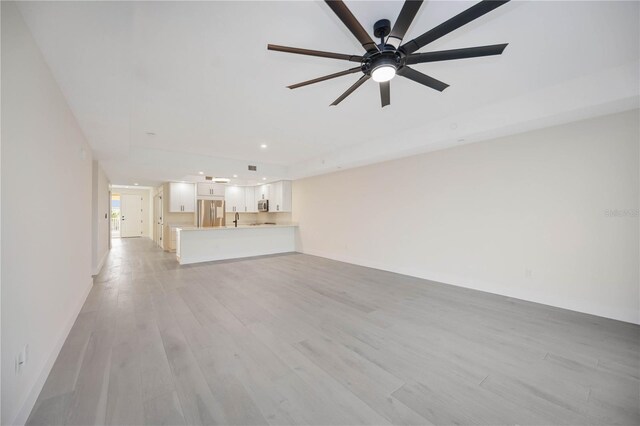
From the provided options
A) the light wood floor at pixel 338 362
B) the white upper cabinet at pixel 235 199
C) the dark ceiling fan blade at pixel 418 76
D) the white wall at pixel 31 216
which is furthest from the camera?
the white upper cabinet at pixel 235 199

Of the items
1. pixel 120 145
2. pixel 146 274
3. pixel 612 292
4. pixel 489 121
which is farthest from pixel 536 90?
pixel 146 274

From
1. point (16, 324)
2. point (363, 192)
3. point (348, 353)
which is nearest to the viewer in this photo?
point (16, 324)

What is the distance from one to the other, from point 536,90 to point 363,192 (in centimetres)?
362

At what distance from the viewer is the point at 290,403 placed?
1.65 m

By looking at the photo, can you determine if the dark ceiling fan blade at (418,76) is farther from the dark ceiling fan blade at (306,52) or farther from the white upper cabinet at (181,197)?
the white upper cabinet at (181,197)

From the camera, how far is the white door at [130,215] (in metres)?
12.1

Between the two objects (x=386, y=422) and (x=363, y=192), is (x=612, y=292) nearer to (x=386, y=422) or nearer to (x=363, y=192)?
(x=386, y=422)

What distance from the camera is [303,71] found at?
2.56 metres

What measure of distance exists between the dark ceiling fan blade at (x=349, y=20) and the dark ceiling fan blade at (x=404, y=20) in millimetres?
158

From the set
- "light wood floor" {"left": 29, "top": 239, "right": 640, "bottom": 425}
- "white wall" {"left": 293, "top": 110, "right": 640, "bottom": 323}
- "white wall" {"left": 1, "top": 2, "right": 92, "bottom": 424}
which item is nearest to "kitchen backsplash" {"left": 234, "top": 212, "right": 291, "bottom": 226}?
"white wall" {"left": 293, "top": 110, "right": 640, "bottom": 323}

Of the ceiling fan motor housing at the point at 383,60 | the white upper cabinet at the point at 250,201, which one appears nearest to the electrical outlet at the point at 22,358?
the ceiling fan motor housing at the point at 383,60

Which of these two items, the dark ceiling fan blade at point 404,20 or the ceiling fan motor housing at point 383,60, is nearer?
the dark ceiling fan blade at point 404,20

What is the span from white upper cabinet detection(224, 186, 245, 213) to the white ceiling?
4.37 m

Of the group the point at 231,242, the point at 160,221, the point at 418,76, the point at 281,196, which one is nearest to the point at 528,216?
the point at 418,76
